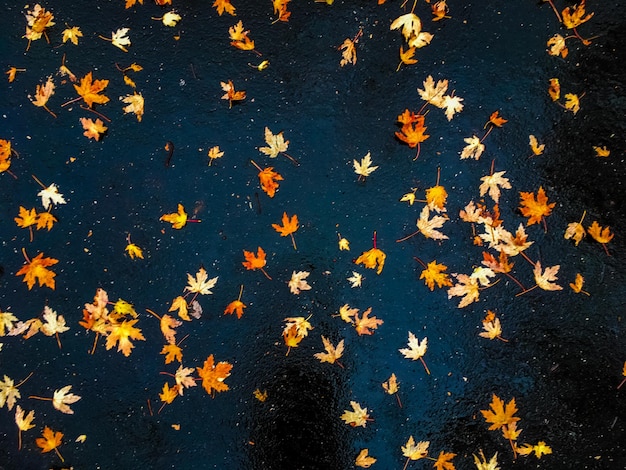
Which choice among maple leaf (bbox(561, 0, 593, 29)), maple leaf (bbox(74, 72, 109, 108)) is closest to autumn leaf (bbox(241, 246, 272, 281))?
maple leaf (bbox(74, 72, 109, 108))

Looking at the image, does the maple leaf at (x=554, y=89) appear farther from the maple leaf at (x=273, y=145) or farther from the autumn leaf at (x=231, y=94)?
the autumn leaf at (x=231, y=94)

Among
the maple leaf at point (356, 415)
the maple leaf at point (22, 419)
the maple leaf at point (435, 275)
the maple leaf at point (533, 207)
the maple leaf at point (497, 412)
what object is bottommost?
the maple leaf at point (497, 412)

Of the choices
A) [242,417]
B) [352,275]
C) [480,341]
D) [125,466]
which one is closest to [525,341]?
[480,341]

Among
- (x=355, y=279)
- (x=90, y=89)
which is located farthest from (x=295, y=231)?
(x=90, y=89)

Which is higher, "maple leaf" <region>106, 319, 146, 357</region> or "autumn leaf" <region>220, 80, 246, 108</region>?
"autumn leaf" <region>220, 80, 246, 108</region>

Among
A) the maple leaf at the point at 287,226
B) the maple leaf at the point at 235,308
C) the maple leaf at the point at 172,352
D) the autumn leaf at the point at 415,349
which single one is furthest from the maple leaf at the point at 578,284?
the maple leaf at the point at 172,352

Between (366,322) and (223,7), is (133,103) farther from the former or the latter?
(366,322)

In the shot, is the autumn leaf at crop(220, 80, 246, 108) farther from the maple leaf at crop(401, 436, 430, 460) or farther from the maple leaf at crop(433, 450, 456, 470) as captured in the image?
the maple leaf at crop(433, 450, 456, 470)
